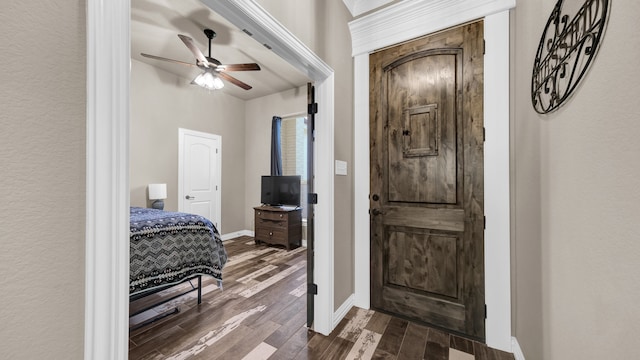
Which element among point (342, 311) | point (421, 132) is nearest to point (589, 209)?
point (421, 132)

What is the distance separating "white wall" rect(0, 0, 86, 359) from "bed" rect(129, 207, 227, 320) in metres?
1.17

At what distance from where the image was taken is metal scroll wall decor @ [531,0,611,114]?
2.53ft

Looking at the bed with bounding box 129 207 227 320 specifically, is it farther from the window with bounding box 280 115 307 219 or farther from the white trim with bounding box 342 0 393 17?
the window with bounding box 280 115 307 219

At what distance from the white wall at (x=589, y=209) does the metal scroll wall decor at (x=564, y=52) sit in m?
0.05

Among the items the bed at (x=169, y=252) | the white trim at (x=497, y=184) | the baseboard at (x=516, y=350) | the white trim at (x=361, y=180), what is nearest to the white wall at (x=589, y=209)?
the baseboard at (x=516, y=350)

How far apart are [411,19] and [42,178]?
2426mm

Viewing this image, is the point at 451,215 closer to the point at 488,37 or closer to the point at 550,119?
the point at 550,119

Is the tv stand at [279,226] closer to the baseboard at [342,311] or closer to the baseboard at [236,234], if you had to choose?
the baseboard at [236,234]

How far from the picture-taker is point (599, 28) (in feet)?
2.42

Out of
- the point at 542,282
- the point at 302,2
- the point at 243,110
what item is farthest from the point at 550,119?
the point at 243,110

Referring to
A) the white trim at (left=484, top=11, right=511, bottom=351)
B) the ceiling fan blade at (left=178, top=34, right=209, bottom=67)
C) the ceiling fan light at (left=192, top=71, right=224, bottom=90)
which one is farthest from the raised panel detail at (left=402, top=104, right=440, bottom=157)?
the ceiling fan light at (left=192, top=71, right=224, bottom=90)

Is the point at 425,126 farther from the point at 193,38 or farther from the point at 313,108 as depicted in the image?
the point at 193,38

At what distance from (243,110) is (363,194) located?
3.98m

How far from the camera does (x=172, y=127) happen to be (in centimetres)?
400
